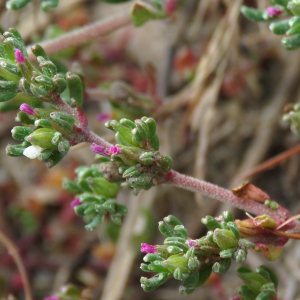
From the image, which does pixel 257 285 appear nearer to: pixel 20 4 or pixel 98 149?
pixel 98 149

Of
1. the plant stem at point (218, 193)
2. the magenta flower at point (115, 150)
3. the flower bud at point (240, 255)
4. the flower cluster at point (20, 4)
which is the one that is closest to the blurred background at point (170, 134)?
the flower cluster at point (20, 4)

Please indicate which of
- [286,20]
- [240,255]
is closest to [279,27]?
[286,20]

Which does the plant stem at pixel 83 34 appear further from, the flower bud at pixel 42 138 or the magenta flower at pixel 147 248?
the magenta flower at pixel 147 248

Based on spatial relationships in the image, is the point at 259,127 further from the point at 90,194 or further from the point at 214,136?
the point at 90,194

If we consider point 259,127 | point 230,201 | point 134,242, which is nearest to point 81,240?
point 134,242

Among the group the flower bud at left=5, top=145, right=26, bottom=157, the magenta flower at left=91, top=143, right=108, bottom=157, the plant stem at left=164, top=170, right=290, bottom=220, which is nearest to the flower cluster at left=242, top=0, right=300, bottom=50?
the plant stem at left=164, top=170, right=290, bottom=220
